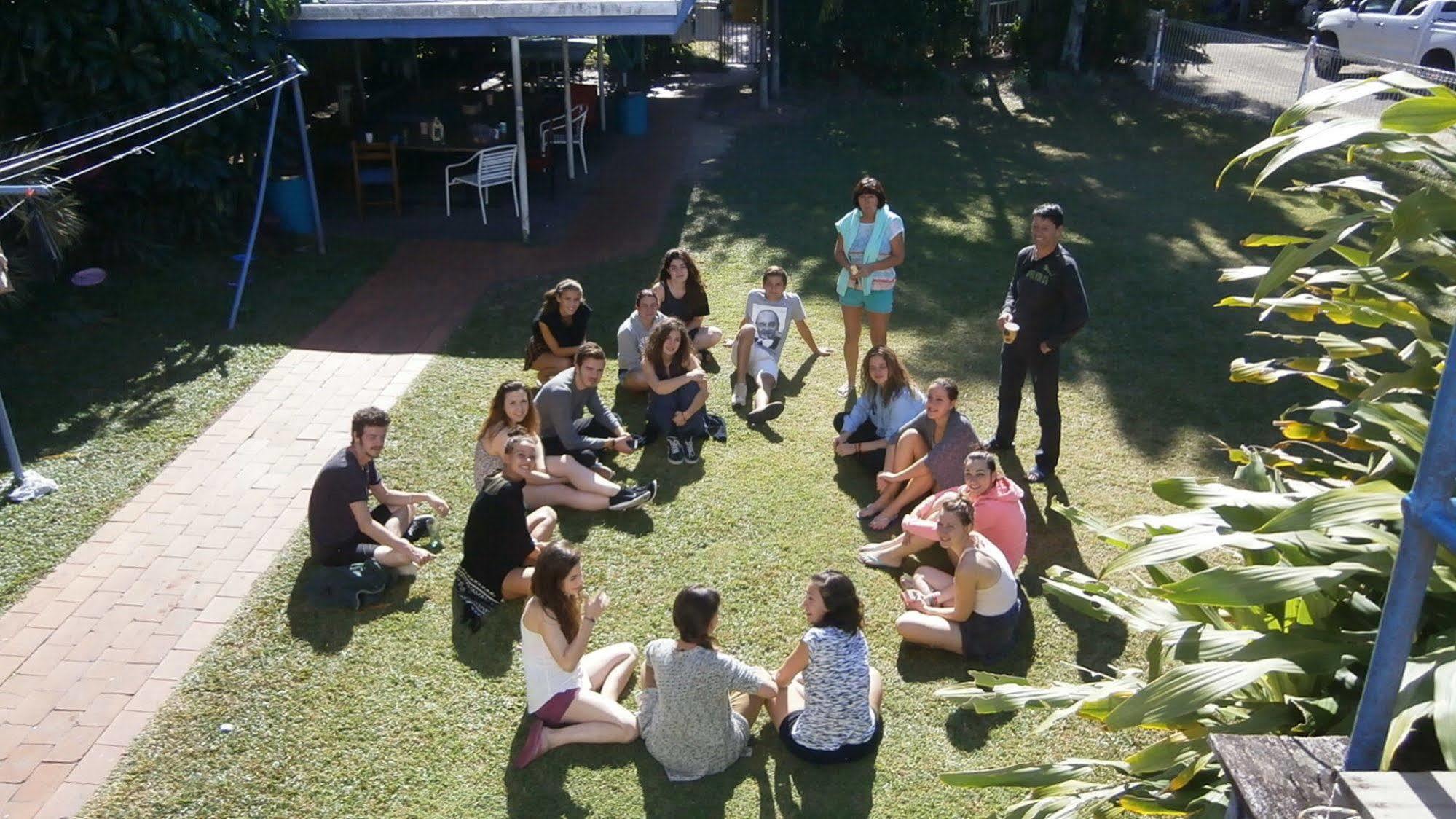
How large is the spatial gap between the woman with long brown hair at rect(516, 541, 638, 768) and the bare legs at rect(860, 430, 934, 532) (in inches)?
90.8

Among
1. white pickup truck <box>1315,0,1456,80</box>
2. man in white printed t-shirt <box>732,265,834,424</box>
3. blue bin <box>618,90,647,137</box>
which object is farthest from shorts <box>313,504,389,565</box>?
white pickup truck <box>1315,0,1456,80</box>

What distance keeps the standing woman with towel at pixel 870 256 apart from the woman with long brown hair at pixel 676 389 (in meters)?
1.29

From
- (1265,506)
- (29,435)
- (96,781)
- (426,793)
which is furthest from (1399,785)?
(29,435)

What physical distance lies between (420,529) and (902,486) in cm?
290

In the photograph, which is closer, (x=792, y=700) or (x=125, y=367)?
(x=792, y=700)

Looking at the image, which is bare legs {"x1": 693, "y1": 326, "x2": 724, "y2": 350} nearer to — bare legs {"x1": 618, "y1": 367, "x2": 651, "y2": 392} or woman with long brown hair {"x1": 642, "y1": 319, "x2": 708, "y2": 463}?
bare legs {"x1": 618, "y1": 367, "x2": 651, "y2": 392}

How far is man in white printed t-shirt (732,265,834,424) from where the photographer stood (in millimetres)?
8719

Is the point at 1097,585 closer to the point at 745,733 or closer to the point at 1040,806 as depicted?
the point at 1040,806

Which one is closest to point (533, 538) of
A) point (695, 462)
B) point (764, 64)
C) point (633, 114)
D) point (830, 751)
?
point (695, 462)

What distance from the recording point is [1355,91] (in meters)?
1.96

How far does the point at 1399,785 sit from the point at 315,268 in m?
11.3

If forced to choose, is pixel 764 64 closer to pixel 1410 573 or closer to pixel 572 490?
pixel 572 490

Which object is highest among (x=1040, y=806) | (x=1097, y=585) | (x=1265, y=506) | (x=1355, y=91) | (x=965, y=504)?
(x=1355, y=91)

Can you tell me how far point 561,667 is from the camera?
499 cm
